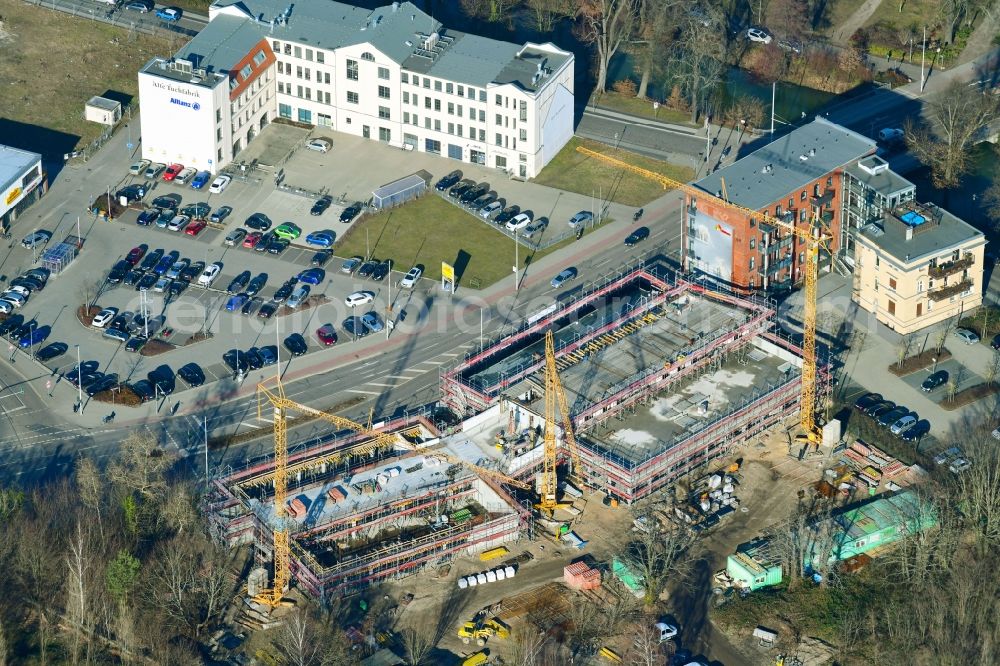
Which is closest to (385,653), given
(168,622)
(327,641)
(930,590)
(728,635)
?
(327,641)

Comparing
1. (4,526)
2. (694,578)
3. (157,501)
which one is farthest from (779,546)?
(4,526)

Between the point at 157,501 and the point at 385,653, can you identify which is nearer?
the point at 385,653

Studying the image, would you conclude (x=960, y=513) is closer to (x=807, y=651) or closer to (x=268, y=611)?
(x=807, y=651)

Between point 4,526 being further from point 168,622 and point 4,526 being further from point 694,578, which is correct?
point 694,578

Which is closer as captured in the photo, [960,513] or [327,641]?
[327,641]

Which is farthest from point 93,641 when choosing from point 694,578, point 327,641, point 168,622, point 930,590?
point 930,590

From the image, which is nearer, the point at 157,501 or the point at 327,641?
the point at 327,641


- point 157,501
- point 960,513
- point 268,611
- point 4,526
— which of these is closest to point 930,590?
point 960,513
